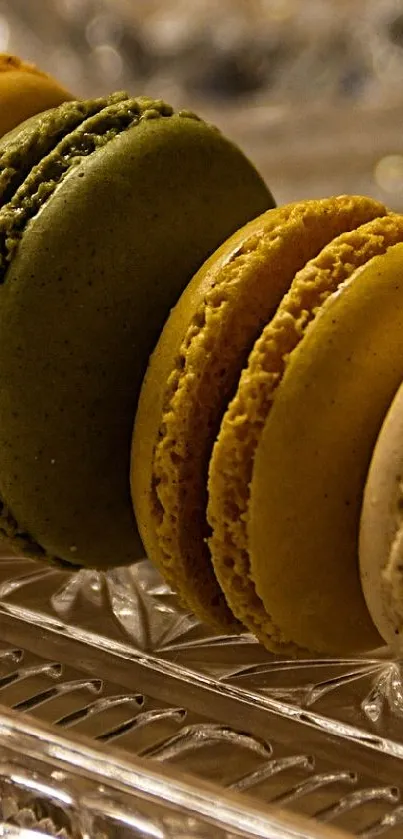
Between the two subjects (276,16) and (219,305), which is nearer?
(219,305)

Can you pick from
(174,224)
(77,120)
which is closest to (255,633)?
(174,224)

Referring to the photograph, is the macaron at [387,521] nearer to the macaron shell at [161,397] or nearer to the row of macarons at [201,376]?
the row of macarons at [201,376]

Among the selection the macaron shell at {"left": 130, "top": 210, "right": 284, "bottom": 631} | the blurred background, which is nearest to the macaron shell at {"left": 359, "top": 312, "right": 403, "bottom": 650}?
the macaron shell at {"left": 130, "top": 210, "right": 284, "bottom": 631}

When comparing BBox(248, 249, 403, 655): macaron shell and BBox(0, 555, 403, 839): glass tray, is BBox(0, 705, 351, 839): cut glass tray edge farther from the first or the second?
BBox(248, 249, 403, 655): macaron shell

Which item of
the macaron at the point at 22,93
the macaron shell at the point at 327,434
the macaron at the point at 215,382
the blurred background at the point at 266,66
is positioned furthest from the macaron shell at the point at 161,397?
the blurred background at the point at 266,66

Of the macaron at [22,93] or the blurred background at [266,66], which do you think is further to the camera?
the blurred background at [266,66]

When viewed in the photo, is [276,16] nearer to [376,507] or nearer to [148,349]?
[148,349]

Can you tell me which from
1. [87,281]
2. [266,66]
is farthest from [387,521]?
[266,66]
